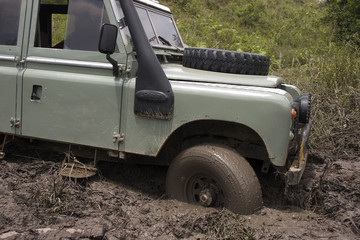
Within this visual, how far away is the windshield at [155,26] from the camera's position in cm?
340

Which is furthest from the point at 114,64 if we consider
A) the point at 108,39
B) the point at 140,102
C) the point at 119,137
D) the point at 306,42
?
the point at 306,42

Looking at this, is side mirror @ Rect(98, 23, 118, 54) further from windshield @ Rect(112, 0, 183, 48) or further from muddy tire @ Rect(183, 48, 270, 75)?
muddy tire @ Rect(183, 48, 270, 75)

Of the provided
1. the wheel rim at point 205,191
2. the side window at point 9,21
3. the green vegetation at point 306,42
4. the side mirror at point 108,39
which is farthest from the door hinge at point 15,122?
the green vegetation at point 306,42

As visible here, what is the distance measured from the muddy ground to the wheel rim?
0.09 metres

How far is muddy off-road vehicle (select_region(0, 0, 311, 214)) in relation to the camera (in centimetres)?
305

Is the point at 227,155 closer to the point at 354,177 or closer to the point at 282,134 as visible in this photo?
the point at 282,134

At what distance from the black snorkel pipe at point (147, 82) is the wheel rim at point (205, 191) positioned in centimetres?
62

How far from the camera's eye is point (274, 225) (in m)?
3.01

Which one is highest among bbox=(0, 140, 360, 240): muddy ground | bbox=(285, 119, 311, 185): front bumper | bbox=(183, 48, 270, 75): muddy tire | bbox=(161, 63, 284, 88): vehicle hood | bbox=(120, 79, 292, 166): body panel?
bbox=(183, 48, 270, 75): muddy tire

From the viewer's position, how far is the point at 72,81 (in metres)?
3.47

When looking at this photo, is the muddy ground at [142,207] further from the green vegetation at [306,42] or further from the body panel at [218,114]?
the green vegetation at [306,42]

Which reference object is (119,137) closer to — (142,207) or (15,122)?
(142,207)

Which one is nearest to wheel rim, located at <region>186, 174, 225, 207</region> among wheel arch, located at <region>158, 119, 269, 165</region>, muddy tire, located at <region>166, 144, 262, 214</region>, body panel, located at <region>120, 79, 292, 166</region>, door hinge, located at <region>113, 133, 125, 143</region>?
muddy tire, located at <region>166, 144, 262, 214</region>

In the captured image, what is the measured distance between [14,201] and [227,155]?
1.82 meters
